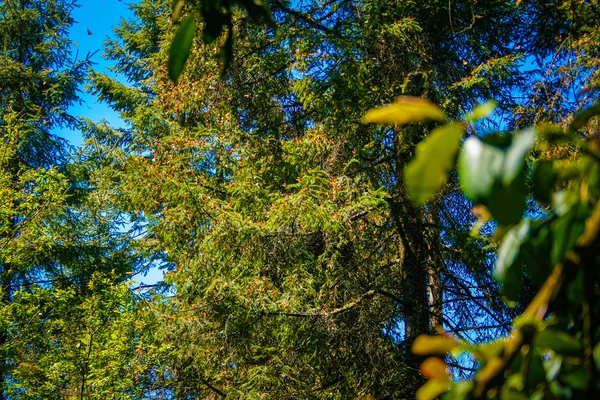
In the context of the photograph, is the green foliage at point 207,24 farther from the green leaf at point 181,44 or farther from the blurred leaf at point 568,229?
the blurred leaf at point 568,229

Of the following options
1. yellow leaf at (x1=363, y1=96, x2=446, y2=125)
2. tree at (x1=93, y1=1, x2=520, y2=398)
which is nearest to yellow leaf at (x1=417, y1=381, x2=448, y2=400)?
yellow leaf at (x1=363, y1=96, x2=446, y2=125)

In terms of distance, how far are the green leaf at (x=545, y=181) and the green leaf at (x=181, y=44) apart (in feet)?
Answer: 1.44

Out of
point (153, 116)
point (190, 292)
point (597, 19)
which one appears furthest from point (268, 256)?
point (153, 116)

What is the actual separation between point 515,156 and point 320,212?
17.6 ft

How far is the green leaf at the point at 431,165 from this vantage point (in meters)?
0.48

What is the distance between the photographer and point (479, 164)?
509 millimetres

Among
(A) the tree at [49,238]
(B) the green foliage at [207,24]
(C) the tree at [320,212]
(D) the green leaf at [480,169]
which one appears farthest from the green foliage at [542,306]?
(A) the tree at [49,238]

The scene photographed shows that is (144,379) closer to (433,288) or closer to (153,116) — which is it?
(433,288)

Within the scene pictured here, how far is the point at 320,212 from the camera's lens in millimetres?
5871

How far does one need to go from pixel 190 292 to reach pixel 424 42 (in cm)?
378

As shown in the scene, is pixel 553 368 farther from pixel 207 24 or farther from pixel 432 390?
pixel 207 24

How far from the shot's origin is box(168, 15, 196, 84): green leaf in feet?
2.48

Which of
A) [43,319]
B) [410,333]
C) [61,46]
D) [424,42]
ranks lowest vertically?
[410,333]

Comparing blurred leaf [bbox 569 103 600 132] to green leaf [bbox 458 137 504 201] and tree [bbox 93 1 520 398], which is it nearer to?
green leaf [bbox 458 137 504 201]
